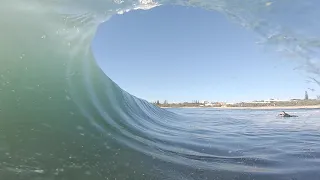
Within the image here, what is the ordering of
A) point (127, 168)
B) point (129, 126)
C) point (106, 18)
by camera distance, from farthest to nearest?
point (129, 126) < point (106, 18) < point (127, 168)

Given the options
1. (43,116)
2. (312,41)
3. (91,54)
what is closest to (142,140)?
(43,116)

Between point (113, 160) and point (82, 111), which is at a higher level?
point (82, 111)

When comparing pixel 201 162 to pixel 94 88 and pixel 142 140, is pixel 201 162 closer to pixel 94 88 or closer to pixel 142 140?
pixel 142 140

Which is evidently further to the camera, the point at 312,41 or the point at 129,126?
the point at 312,41

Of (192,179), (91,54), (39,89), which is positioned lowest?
(192,179)

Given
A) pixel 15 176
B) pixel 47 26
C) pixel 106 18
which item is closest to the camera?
pixel 15 176

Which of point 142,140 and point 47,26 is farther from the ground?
point 47,26

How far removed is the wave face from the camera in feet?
15.9

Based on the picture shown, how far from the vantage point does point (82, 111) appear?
20.6 feet

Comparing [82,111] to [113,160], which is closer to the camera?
[113,160]

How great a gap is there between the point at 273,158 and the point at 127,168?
2924 mm

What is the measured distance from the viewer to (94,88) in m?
7.46

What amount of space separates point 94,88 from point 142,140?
1856 mm

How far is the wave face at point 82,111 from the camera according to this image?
483cm
